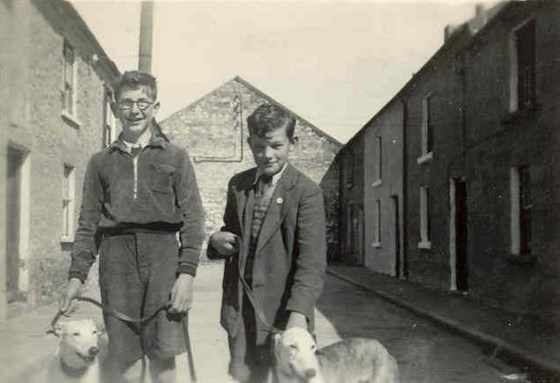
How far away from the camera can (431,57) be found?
1517cm

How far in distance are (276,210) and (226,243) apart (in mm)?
285

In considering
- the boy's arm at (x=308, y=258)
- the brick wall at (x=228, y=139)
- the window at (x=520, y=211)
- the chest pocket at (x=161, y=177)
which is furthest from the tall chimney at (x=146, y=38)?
the brick wall at (x=228, y=139)

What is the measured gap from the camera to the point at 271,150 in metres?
3.49

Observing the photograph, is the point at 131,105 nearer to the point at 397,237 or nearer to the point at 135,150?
the point at 135,150

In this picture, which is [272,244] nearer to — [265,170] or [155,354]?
[265,170]

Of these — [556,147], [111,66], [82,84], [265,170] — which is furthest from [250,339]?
[111,66]

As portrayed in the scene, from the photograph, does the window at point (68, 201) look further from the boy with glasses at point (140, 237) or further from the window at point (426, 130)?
the boy with glasses at point (140, 237)

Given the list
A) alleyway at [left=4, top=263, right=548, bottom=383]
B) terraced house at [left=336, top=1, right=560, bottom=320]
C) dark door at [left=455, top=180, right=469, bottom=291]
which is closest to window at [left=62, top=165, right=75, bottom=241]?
alleyway at [left=4, top=263, right=548, bottom=383]

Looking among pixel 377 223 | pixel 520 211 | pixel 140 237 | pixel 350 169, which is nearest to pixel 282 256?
pixel 140 237

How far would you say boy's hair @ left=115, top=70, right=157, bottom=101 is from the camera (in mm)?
3816

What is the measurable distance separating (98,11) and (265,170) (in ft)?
11.3

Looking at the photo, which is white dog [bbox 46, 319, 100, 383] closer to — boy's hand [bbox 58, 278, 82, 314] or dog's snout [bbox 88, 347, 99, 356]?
dog's snout [bbox 88, 347, 99, 356]

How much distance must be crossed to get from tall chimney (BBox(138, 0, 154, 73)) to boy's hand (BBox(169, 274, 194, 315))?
789cm

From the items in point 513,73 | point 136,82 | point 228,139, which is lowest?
point 136,82
